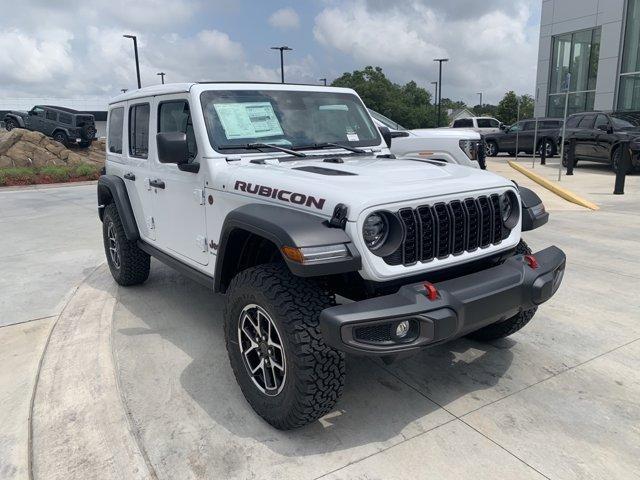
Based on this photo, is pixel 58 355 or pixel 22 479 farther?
→ pixel 58 355

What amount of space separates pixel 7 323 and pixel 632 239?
7.10m

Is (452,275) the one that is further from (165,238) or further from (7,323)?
(7,323)

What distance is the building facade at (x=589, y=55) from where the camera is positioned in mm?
21297

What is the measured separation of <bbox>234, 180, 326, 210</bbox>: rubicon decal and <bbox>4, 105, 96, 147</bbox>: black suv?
74.0 feet

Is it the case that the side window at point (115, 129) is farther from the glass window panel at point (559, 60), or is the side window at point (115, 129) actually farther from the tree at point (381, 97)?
the tree at point (381, 97)

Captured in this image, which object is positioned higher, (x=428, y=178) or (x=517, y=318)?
(x=428, y=178)

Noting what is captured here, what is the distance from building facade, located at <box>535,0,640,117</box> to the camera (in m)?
21.3

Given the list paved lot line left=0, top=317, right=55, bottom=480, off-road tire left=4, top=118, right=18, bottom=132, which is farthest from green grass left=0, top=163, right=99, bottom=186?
paved lot line left=0, top=317, right=55, bottom=480

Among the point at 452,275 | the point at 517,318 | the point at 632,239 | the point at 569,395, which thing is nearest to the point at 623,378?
the point at 569,395

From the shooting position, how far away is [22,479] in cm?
252

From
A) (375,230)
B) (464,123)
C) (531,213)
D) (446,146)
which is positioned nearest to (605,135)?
(446,146)

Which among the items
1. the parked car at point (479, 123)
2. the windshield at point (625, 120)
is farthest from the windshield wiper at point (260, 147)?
the parked car at point (479, 123)

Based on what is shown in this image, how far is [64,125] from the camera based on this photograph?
23219mm

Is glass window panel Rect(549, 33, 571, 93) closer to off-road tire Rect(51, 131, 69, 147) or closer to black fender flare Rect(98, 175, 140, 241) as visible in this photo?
off-road tire Rect(51, 131, 69, 147)
